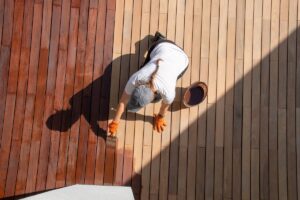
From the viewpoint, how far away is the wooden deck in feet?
13.2

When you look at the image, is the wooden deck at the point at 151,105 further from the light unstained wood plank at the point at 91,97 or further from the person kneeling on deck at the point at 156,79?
the person kneeling on deck at the point at 156,79

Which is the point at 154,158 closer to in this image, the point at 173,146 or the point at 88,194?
the point at 173,146

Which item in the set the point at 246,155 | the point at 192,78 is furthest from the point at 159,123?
the point at 246,155

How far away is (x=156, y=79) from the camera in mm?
3326

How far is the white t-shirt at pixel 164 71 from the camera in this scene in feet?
11.1

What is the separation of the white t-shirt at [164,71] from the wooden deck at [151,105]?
55cm

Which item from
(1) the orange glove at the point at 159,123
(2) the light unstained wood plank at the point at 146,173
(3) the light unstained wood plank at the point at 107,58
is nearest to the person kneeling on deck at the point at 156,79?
(1) the orange glove at the point at 159,123

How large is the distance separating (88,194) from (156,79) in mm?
1112

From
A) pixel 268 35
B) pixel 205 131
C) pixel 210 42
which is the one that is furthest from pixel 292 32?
pixel 205 131

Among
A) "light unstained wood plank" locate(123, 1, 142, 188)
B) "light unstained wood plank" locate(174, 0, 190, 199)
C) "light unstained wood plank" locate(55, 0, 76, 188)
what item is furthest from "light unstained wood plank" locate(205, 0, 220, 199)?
"light unstained wood plank" locate(55, 0, 76, 188)

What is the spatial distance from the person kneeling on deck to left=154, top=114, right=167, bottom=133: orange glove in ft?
0.38

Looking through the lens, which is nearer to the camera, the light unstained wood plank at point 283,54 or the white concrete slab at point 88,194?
the white concrete slab at point 88,194

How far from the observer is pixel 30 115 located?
4.03m

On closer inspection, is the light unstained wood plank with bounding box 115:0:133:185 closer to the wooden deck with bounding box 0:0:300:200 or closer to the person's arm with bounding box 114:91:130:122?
the wooden deck with bounding box 0:0:300:200
